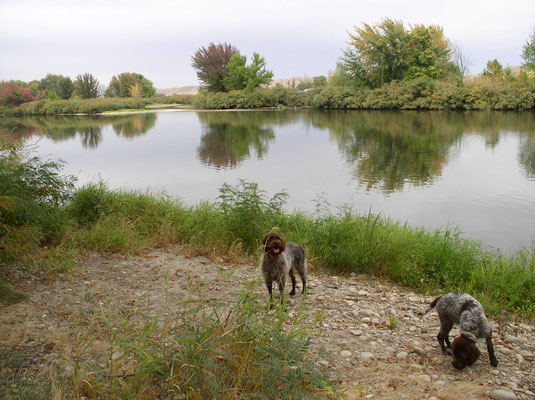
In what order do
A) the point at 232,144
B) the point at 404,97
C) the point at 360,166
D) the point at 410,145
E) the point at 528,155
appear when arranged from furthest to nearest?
the point at 404,97, the point at 232,144, the point at 410,145, the point at 528,155, the point at 360,166

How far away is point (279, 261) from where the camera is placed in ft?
14.8

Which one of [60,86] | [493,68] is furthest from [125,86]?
[493,68]

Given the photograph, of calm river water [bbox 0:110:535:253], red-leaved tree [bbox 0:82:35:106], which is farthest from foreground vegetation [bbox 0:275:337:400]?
red-leaved tree [bbox 0:82:35:106]

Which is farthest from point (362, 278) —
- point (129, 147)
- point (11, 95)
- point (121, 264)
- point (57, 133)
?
point (11, 95)

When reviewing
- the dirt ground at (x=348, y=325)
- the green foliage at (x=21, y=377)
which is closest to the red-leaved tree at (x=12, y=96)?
the dirt ground at (x=348, y=325)

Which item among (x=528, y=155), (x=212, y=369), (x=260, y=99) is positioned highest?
(x=260, y=99)

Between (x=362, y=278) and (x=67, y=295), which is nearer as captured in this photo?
(x=67, y=295)

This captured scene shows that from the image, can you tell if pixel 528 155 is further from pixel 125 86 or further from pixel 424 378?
pixel 125 86

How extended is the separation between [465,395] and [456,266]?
3.21 meters

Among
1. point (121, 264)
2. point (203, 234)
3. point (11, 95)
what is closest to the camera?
point (121, 264)

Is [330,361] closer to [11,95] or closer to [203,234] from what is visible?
[203,234]

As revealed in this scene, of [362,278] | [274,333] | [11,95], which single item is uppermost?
[11,95]

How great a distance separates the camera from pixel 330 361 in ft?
11.1

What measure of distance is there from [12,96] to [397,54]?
4373 cm
